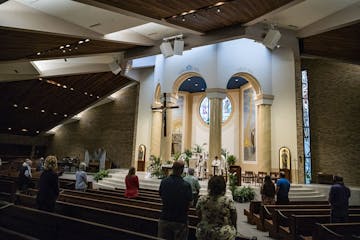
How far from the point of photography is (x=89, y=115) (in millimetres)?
19391

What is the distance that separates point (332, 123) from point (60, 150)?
17.3 metres

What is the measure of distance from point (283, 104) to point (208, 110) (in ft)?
17.2

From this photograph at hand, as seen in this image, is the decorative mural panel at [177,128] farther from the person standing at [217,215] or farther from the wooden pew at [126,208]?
the person standing at [217,215]

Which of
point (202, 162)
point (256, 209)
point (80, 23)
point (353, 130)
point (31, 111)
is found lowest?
point (256, 209)

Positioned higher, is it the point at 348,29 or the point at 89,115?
the point at 348,29

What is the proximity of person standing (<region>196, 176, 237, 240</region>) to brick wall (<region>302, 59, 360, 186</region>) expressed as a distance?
38.5 ft

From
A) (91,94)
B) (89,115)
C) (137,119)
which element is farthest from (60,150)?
(137,119)

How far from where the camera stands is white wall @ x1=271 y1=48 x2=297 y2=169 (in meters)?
12.2

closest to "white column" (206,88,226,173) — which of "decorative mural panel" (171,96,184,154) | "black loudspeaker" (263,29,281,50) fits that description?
"black loudspeaker" (263,29,281,50)

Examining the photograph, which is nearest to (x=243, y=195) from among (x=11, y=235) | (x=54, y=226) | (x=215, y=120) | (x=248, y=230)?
(x=248, y=230)

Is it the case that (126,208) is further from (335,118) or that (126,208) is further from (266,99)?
(335,118)

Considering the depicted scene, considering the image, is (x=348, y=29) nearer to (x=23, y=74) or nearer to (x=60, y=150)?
(x=23, y=74)

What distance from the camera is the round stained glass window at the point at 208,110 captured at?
1648 centimetres

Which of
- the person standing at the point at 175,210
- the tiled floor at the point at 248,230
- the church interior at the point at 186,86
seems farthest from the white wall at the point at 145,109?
the person standing at the point at 175,210
